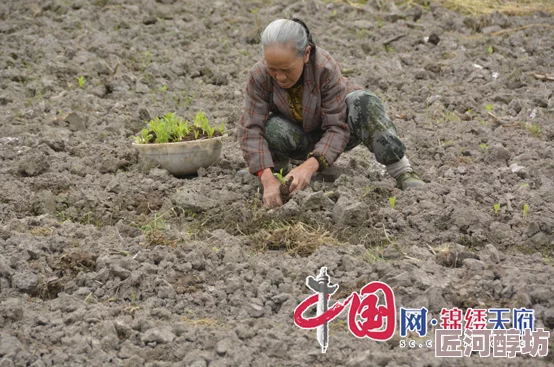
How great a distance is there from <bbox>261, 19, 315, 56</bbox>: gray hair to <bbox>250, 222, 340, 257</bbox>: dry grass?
2.99 ft

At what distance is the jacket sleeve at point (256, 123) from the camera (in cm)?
480

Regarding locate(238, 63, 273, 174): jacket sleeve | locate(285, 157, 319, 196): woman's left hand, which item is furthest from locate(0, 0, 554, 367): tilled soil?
locate(238, 63, 273, 174): jacket sleeve

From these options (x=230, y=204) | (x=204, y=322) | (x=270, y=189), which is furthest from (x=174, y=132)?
(x=204, y=322)

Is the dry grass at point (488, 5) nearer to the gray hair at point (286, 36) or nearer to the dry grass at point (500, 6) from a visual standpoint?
the dry grass at point (500, 6)

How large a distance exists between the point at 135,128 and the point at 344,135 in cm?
192

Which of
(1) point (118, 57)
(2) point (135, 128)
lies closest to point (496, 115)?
(2) point (135, 128)

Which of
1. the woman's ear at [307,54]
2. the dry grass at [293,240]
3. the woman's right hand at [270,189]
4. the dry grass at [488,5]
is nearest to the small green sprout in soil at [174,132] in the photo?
the woman's right hand at [270,189]

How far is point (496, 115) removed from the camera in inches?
252

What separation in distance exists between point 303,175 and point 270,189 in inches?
7.6

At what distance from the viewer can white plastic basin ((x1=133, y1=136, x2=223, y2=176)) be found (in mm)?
5156

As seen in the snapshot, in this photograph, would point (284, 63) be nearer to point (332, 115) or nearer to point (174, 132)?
point (332, 115)

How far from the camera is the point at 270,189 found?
4691mm

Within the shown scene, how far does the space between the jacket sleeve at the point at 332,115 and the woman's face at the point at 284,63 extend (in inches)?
7.9

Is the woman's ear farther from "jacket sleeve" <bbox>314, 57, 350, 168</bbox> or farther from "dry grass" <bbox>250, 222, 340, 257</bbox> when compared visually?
"dry grass" <bbox>250, 222, 340, 257</bbox>
